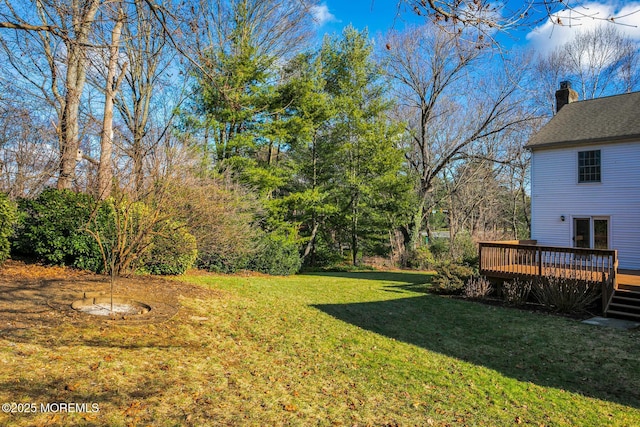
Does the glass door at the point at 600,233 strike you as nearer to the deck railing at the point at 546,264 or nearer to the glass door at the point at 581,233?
the glass door at the point at 581,233

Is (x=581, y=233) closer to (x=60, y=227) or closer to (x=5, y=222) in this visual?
(x=60, y=227)

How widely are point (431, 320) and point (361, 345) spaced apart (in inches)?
117

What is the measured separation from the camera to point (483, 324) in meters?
8.45

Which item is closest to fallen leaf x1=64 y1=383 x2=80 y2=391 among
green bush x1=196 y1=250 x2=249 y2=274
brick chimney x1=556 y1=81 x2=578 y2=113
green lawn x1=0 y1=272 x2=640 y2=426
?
green lawn x1=0 y1=272 x2=640 y2=426

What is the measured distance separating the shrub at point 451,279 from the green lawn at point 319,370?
3479 millimetres

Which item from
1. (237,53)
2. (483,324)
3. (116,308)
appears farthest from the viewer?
(237,53)

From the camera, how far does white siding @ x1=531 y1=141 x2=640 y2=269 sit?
13.4m

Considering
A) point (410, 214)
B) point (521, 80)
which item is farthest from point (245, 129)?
point (521, 80)

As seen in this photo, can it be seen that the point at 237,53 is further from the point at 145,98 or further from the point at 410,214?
the point at 410,214

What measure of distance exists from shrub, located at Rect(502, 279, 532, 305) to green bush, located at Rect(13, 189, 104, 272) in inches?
423

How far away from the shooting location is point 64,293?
20.8ft

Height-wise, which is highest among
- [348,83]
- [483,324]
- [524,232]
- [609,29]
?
[609,29]

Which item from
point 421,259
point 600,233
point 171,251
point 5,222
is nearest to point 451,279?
point 600,233

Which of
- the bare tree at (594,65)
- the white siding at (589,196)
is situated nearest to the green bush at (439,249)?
the white siding at (589,196)
